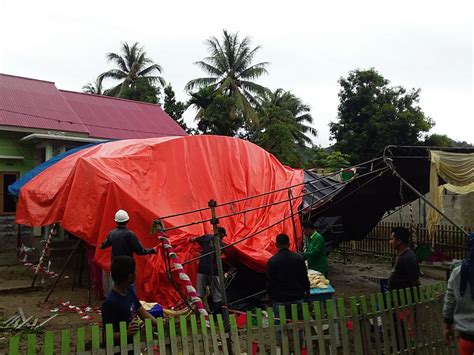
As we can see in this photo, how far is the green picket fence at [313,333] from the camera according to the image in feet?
10.2

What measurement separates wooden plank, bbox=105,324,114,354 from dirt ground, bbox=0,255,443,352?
3.66 m

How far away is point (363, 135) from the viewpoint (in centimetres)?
2550

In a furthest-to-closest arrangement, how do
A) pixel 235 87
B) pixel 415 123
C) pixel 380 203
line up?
pixel 235 87 → pixel 415 123 → pixel 380 203

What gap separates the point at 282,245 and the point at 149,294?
346 cm

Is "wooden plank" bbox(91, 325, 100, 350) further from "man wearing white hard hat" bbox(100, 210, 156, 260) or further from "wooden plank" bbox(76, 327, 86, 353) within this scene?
"man wearing white hard hat" bbox(100, 210, 156, 260)

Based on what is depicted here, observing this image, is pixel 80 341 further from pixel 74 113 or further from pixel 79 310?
pixel 74 113

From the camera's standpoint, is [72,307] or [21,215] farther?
[21,215]

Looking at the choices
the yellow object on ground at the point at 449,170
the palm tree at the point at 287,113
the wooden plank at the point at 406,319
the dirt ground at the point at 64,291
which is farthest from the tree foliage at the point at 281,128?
the wooden plank at the point at 406,319

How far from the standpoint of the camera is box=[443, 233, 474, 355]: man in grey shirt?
10.6 feet

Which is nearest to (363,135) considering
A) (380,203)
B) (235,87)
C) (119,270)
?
(235,87)

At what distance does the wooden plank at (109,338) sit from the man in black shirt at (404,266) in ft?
11.4

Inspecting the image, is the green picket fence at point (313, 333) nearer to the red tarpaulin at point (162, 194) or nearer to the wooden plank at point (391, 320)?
the wooden plank at point (391, 320)

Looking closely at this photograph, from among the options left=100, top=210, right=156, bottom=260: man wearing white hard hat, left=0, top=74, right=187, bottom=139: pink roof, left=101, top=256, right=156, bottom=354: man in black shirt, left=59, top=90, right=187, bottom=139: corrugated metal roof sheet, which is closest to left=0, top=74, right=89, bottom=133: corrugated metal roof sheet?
left=0, top=74, right=187, bottom=139: pink roof

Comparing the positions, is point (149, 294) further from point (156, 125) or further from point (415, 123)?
point (415, 123)
